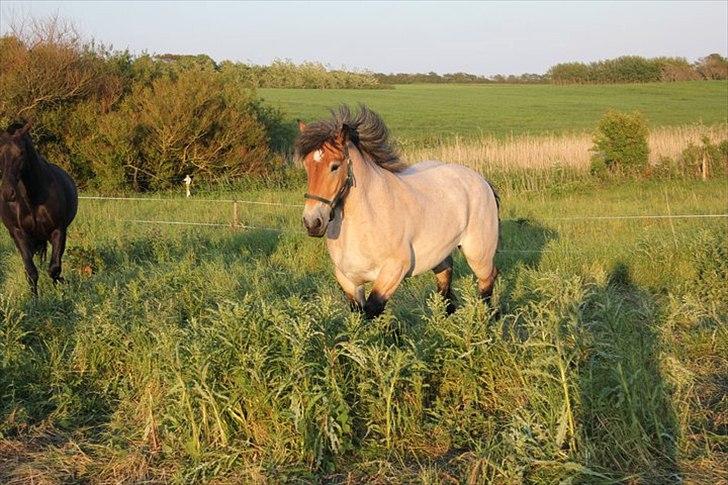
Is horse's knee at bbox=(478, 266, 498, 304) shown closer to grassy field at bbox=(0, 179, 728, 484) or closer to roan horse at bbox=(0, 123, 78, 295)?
grassy field at bbox=(0, 179, 728, 484)

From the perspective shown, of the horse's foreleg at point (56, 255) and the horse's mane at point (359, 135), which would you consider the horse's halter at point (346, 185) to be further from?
the horse's foreleg at point (56, 255)

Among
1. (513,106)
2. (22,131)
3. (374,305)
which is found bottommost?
(374,305)

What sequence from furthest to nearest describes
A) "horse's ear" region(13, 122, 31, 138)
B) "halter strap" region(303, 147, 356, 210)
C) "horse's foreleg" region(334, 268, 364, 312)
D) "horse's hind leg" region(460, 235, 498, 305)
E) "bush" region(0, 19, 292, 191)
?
"bush" region(0, 19, 292, 191) < "horse's ear" region(13, 122, 31, 138) < "horse's hind leg" region(460, 235, 498, 305) < "horse's foreleg" region(334, 268, 364, 312) < "halter strap" region(303, 147, 356, 210)

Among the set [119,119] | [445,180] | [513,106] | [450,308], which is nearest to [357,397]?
[445,180]

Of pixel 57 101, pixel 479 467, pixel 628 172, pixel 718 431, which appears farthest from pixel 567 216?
pixel 57 101

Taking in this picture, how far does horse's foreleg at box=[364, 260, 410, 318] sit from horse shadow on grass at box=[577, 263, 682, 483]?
1529 millimetres

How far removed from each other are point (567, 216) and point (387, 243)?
7875 mm

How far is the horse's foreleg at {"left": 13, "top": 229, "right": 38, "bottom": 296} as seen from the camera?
8.24m

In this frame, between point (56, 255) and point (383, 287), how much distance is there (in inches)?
181

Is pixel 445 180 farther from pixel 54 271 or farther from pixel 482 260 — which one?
pixel 54 271

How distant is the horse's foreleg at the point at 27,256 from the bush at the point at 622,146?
47.5ft

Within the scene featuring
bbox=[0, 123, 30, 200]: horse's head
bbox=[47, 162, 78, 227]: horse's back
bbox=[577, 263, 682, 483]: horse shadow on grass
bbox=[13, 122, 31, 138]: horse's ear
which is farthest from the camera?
bbox=[47, 162, 78, 227]: horse's back

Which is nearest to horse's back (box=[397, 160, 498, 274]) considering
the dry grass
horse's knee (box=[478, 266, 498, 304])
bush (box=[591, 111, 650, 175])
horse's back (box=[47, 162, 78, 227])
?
horse's knee (box=[478, 266, 498, 304])

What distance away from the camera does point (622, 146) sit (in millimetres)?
19281
